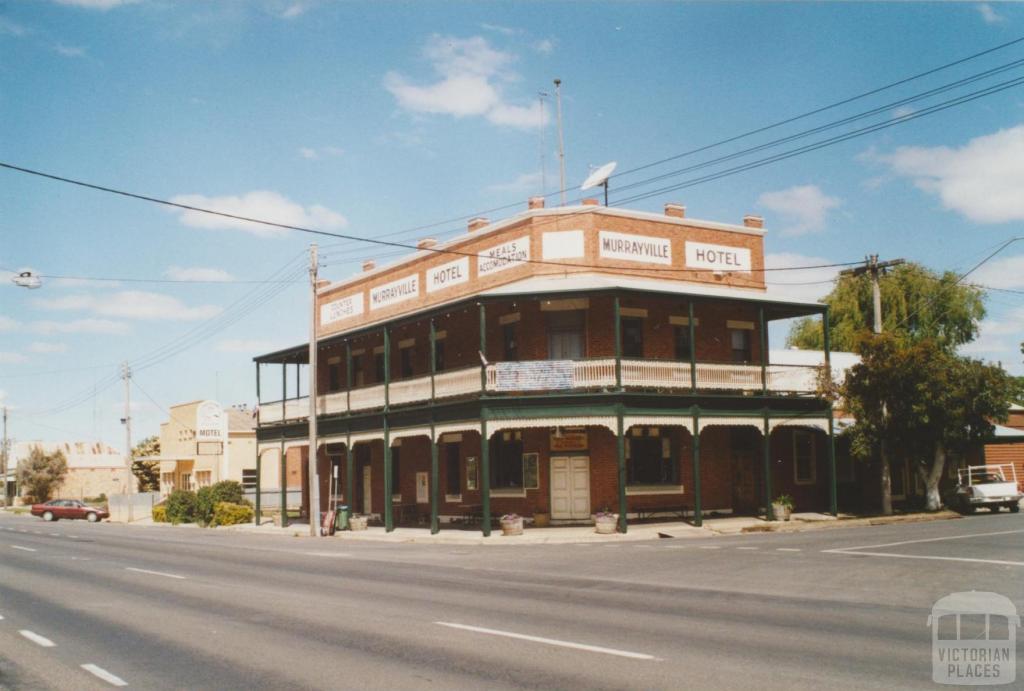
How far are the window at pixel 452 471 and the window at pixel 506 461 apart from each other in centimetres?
256

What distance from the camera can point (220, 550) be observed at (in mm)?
26438

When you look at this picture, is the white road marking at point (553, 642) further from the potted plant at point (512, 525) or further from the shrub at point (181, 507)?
the shrub at point (181, 507)

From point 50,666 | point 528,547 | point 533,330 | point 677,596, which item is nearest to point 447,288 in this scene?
point 533,330

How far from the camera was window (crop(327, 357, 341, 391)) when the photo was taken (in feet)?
140

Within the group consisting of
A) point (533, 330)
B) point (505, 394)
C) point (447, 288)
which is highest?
point (447, 288)

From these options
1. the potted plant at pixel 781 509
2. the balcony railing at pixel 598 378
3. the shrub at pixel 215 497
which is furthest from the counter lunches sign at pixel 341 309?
the potted plant at pixel 781 509

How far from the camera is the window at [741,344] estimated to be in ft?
109

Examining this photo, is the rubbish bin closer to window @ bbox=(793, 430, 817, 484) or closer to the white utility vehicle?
window @ bbox=(793, 430, 817, 484)

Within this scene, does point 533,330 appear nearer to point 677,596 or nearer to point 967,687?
point 677,596

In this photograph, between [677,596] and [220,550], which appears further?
[220,550]

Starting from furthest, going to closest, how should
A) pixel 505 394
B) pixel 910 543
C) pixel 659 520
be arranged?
pixel 659 520 < pixel 505 394 < pixel 910 543

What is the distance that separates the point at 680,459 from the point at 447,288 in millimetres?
11195

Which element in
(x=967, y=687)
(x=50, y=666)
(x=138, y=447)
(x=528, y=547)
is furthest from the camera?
(x=138, y=447)

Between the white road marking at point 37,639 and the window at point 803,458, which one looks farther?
the window at point 803,458
